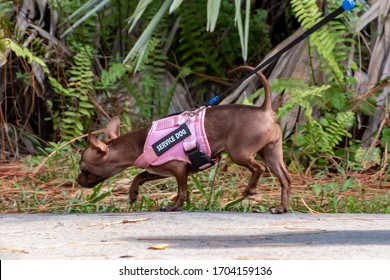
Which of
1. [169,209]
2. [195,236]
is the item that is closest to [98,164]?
[169,209]

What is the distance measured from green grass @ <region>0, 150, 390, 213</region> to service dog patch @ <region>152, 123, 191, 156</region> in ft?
1.42

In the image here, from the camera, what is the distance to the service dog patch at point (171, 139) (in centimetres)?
568

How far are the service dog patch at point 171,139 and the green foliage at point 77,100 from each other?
257 centimetres

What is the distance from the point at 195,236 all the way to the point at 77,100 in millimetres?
3800

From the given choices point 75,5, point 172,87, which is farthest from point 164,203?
point 75,5

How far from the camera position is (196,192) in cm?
671

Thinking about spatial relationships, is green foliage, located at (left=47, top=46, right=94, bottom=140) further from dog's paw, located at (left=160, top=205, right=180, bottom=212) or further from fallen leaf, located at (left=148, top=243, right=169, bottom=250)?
fallen leaf, located at (left=148, top=243, right=169, bottom=250)

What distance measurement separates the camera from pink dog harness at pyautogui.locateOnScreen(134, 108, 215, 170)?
18.7 ft

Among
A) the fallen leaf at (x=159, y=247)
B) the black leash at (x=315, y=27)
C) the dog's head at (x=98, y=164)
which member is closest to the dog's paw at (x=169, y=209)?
the dog's head at (x=98, y=164)

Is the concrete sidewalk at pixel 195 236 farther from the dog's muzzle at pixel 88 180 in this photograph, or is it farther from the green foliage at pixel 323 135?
the green foliage at pixel 323 135

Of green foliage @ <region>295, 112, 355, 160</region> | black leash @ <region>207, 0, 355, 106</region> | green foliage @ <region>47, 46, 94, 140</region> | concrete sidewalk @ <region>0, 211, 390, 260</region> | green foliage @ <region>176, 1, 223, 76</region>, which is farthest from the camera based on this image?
green foliage @ <region>176, 1, 223, 76</region>

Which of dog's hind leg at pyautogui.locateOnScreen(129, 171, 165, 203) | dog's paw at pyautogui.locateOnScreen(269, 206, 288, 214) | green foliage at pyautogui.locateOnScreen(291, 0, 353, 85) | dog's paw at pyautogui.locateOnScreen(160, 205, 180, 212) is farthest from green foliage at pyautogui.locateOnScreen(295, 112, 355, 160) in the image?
dog's paw at pyautogui.locateOnScreen(160, 205, 180, 212)

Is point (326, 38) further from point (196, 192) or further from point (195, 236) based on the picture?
point (195, 236)

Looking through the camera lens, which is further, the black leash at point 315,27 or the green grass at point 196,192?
the green grass at point 196,192
